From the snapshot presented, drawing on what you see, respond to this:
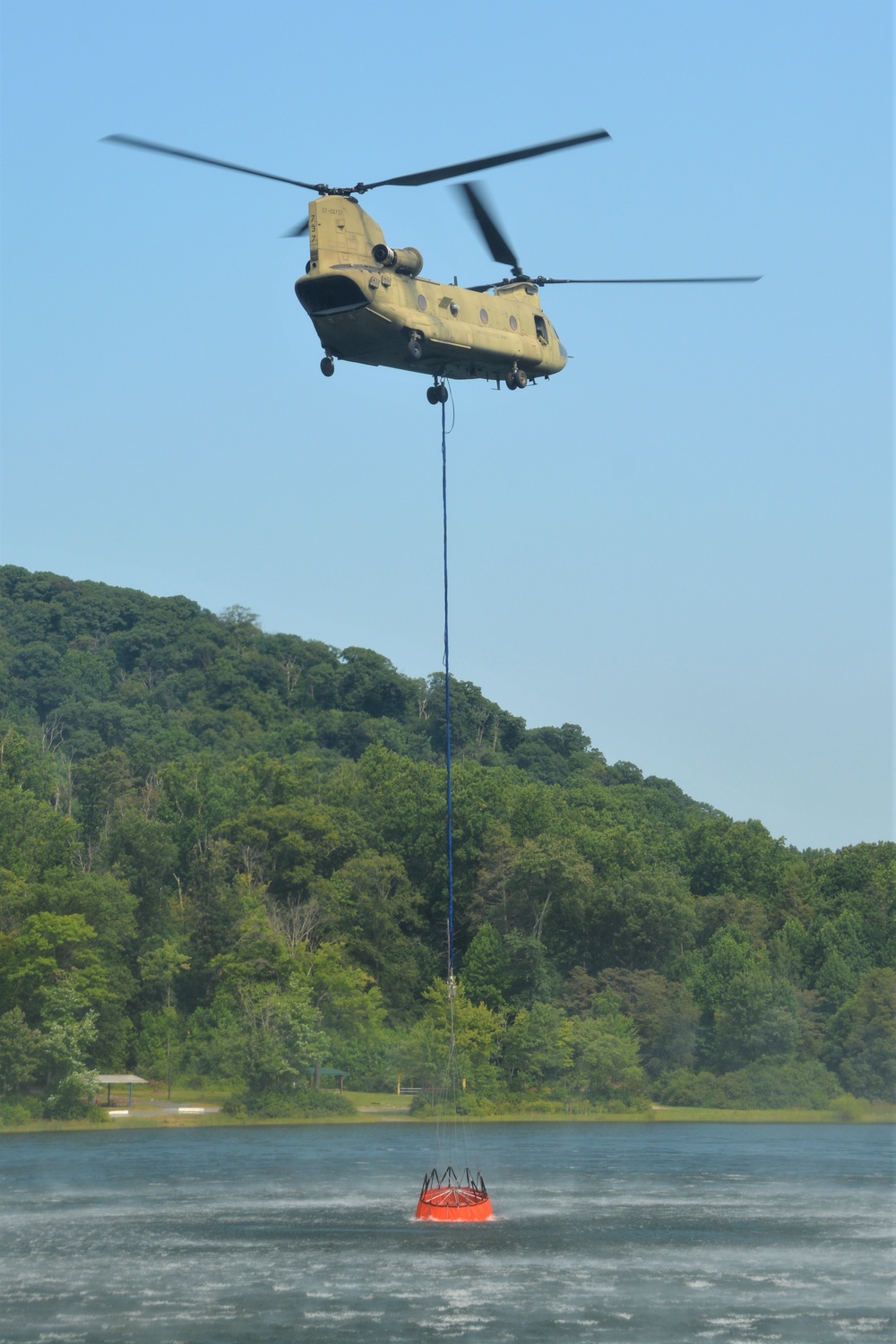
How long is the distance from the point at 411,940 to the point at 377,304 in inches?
2192

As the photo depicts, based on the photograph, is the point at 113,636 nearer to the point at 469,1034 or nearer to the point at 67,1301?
the point at 469,1034

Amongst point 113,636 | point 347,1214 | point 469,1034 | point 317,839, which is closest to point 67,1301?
point 347,1214

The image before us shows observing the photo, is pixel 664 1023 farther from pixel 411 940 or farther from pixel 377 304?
pixel 377 304

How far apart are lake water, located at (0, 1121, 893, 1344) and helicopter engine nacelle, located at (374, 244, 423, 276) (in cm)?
2024

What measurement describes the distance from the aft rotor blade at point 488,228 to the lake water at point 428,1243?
68.8 feet

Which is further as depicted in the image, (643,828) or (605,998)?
(643,828)

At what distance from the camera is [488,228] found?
112 feet

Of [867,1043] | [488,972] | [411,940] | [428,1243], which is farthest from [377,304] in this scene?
[411,940]

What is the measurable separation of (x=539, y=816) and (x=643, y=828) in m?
8.77

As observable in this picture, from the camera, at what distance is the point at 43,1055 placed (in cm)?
6638

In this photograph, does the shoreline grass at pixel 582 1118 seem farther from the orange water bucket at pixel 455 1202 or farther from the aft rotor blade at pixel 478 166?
the aft rotor blade at pixel 478 166

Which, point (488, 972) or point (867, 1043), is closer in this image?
point (867, 1043)

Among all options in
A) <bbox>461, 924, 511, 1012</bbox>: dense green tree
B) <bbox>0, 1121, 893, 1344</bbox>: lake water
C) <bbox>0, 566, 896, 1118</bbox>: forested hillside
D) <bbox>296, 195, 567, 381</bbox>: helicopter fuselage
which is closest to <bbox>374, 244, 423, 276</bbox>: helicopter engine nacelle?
<bbox>296, 195, 567, 381</bbox>: helicopter fuselage

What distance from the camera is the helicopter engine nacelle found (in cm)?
2972
